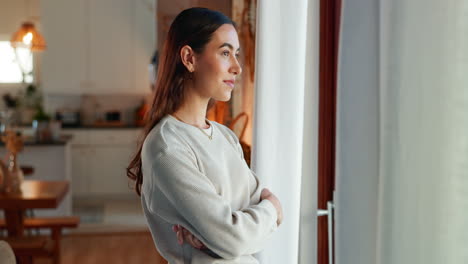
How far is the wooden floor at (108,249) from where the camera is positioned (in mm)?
4973

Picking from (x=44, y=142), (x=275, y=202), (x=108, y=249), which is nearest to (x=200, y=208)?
(x=275, y=202)

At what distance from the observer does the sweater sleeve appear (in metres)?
1.23

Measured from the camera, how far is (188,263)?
1337 mm

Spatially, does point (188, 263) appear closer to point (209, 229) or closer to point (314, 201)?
point (209, 229)

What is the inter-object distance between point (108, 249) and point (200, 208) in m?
4.33

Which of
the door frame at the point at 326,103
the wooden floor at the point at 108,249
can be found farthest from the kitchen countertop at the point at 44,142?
the door frame at the point at 326,103

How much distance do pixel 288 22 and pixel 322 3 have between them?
0.61 ft

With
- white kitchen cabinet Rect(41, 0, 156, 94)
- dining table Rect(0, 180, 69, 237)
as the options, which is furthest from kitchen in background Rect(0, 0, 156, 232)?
dining table Rect(0, 180, 69, 237)

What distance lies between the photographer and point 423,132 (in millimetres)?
1094

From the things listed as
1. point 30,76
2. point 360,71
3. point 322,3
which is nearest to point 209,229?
point 360,71

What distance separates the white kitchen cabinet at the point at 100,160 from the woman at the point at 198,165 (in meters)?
5.94

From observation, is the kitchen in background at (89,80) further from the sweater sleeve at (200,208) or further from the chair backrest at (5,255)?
the sweater sleeve at (200,208)

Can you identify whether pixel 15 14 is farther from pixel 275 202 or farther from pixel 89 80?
pixel 275 202

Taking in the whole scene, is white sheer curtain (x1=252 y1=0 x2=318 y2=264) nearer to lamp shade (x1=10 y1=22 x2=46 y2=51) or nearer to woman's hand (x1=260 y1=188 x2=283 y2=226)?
woman's hand (x1=260 y1=188 x2=283 y2=226)
